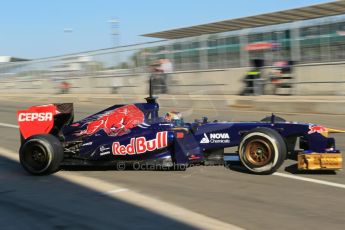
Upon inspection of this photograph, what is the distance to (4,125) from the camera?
14258mm

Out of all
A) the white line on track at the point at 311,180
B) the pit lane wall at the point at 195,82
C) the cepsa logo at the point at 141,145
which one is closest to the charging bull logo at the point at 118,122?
the cepsa logo at the point at 141,145

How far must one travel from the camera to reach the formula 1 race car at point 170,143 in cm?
642

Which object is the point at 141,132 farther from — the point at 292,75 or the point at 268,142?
the point at 292,75

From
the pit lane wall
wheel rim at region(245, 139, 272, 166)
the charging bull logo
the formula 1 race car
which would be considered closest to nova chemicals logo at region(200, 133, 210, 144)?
the formula 1 race car

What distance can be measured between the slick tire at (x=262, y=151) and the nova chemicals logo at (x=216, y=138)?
30 centimetres

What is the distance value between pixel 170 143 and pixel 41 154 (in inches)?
76.5

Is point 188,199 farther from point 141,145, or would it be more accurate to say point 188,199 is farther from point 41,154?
point 41,154

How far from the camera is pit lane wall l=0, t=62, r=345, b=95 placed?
15.3 meters

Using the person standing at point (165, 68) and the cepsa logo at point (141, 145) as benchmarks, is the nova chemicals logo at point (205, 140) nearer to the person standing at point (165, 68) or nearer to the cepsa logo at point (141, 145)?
the cepsa logo at point (141, 145)

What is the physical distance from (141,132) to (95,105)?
14.5m

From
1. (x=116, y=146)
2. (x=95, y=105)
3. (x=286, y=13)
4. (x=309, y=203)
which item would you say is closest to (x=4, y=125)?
(x=95, y=105)

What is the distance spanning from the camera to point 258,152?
6512mm

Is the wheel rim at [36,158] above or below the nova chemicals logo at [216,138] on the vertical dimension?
below

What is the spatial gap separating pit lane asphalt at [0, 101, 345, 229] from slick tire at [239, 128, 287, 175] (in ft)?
0.47
